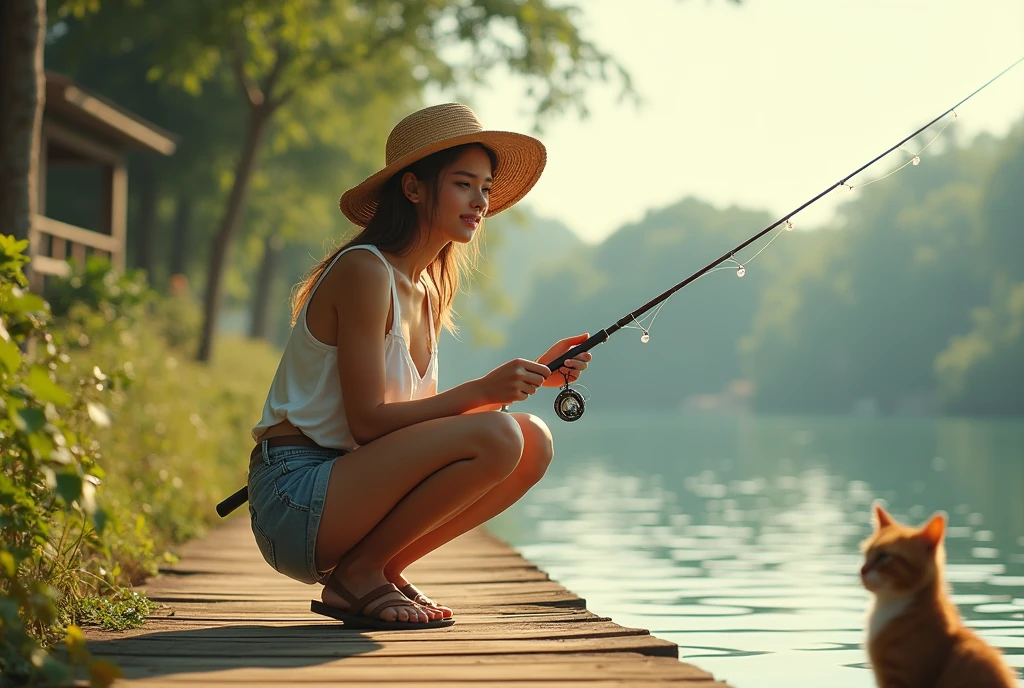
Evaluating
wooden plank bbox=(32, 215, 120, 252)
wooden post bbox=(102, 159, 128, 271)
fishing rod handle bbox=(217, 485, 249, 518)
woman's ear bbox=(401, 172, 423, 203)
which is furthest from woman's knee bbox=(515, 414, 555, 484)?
wooden post bbox=(102, 159, 128, 271)

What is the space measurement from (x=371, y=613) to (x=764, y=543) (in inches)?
261

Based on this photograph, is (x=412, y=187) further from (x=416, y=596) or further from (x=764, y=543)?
(x=764, y=543)

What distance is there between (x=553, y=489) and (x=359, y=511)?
41.4 feet

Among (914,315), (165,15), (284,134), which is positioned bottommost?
(165,15)

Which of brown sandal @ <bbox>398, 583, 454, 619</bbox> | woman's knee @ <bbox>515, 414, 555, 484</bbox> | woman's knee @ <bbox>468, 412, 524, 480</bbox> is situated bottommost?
brown sandal @ <bbox>398, 583, 454, 619</bbox>

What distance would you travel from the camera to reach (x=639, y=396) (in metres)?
77.3

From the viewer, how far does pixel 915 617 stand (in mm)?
2307

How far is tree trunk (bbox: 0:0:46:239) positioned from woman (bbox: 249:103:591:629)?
2226 mm

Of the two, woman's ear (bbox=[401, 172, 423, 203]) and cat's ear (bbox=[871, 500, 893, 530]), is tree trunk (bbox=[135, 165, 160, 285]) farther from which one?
cat's ear (bbox=[871, 500, 893, 530])

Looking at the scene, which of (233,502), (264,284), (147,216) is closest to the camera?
(233,502)

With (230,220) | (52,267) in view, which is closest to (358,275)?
(52,267)

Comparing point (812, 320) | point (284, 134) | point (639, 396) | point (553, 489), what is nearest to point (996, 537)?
point (553, 489)

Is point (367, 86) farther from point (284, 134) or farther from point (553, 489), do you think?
point (553, 489)

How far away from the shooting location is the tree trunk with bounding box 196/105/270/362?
1403 centimetres
